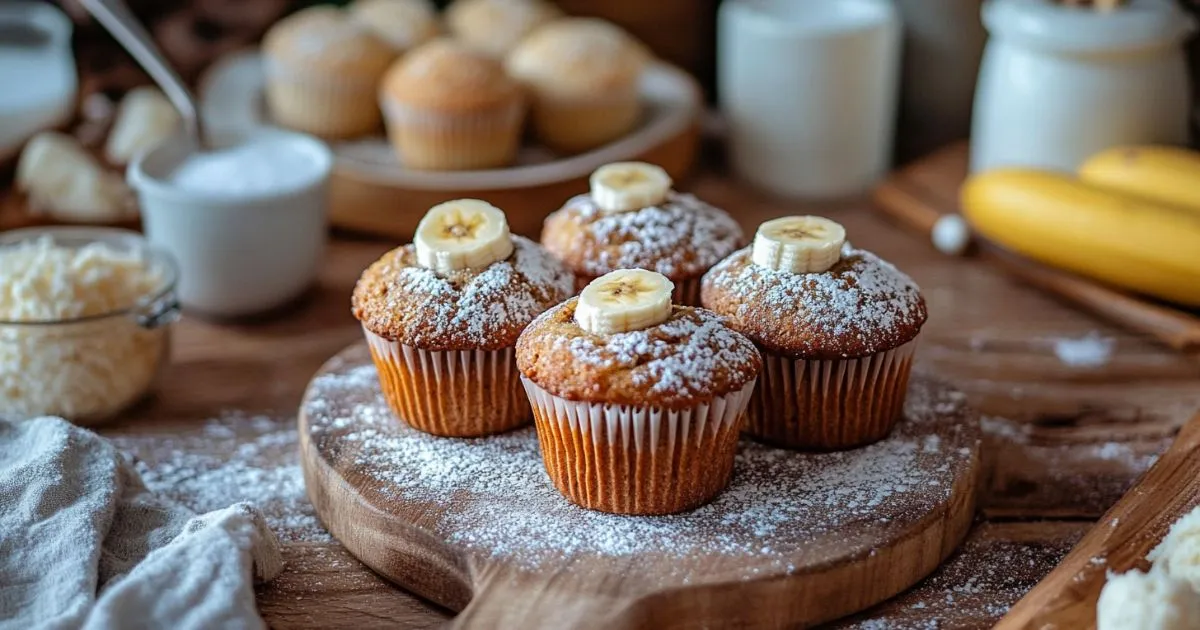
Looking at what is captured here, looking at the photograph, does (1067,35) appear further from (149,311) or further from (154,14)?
(154,14)

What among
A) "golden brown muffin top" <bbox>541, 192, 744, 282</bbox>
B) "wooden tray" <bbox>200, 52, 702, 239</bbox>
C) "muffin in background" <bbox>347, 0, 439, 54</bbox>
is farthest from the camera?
"muffin in background" <bbox>347, 0, 439, 54</bbox>

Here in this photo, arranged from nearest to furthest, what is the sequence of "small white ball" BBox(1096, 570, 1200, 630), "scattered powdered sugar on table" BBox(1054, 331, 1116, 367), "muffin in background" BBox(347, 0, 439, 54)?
"small white ball" BBox(1096, 570, 1200, 630), "scattered powdered sugar on table" BBox(1054, 331, 1116, 367), "muffin in background" BBox(347, 0, 439, 54)

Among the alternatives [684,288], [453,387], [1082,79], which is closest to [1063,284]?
[1082,79]

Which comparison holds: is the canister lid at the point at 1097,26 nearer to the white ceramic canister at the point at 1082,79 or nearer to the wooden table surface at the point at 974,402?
Answer: the white ceramic canister at the point at 1082,79

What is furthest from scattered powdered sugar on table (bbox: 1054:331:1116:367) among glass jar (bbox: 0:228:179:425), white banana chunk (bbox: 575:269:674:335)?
glass jar (bbox: 0:228:179:425)

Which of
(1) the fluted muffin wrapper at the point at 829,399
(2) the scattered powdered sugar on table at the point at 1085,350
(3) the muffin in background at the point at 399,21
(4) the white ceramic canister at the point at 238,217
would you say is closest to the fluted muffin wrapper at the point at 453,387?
(1) the fluted muffin wrapper at the point at 829,399

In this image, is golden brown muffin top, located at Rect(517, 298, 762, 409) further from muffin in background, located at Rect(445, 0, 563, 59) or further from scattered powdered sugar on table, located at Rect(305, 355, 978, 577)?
muffin in background, located at Rect(445, 0, 563, 59)

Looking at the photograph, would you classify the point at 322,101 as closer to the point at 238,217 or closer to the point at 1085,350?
the point at 238,217
